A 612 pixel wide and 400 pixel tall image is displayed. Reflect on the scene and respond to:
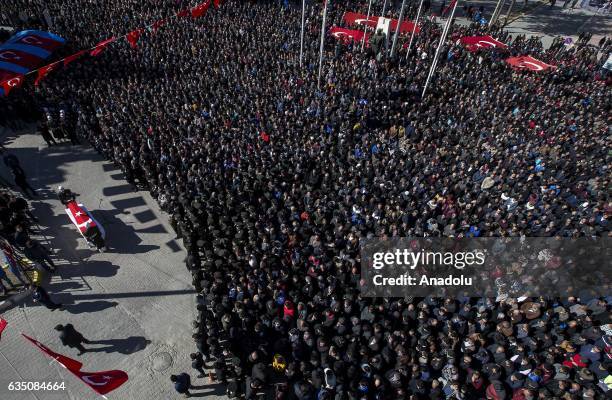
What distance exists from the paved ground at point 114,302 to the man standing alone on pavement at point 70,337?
602 millimetres

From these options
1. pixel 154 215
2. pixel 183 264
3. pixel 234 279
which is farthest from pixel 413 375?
pixel 154 215

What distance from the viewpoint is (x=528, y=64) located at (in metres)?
22.5

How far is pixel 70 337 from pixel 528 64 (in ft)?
92.2

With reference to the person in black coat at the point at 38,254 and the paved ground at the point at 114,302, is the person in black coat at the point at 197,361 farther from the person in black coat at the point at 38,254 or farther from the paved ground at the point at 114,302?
the person in black coat at the point at 38,254

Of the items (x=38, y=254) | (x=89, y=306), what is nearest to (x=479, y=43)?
(x=89, y=306)

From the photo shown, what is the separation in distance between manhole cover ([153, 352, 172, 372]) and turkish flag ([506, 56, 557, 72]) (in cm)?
2616

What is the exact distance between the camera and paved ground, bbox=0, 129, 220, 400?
9.73 metres

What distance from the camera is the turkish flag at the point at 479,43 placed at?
24.6 meters

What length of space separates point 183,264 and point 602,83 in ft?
90.8

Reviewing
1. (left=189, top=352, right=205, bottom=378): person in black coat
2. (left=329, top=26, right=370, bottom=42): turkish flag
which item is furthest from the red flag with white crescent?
(left=329, top=26, right=370, bottom=42): turkish flag

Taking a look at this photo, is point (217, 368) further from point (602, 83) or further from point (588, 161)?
point (602, 83)

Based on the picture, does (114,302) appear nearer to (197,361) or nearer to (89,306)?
(89,306)

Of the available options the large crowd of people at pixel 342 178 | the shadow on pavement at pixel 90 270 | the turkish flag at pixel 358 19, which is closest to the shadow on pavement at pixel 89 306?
the shadow on pavement at pixel 90 270

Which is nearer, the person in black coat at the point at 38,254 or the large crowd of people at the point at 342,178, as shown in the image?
the large crowd of people at the point at 342,178
